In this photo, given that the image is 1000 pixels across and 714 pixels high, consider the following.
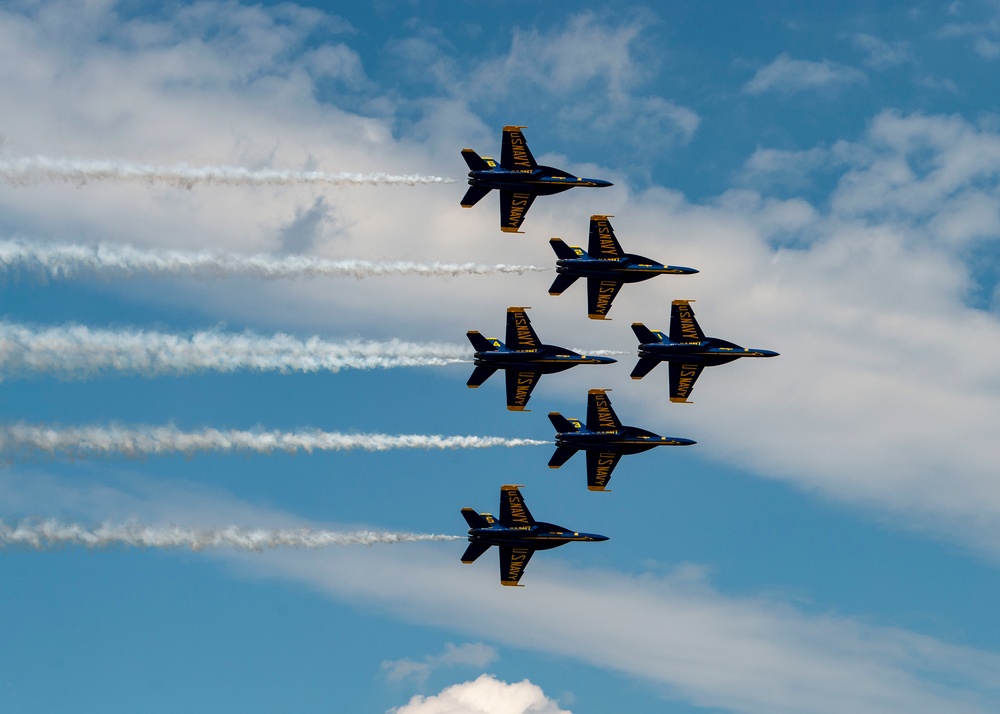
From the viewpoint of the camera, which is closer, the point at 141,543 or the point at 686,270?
the point at 141,543

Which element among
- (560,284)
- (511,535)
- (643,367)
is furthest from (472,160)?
(511,535)

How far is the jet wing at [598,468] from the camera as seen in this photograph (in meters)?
134

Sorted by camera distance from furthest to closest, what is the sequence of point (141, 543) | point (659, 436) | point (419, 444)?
1. point (659, 436)
2. point (419, 444)
3. point (141, 543)

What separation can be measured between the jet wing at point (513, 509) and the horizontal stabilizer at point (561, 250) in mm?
18053

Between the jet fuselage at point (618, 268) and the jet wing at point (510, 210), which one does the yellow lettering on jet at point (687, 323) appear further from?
the jet wing at point (510, 210)

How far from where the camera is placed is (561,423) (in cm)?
13188

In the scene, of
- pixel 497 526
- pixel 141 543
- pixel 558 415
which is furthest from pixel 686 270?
pixel 141 543

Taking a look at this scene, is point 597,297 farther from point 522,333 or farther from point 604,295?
point 522,333

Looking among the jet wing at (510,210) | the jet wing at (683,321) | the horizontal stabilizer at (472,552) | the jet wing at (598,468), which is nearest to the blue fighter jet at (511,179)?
the jet wing at (510,210)

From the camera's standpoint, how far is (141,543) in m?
116

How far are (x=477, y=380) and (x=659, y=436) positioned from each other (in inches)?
686

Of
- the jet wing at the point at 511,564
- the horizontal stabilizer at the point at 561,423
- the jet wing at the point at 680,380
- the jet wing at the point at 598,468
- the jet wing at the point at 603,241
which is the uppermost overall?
the jet wing at the point at 603,241

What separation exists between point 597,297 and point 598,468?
13.2 meters

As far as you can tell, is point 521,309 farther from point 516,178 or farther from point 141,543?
point 141,543
